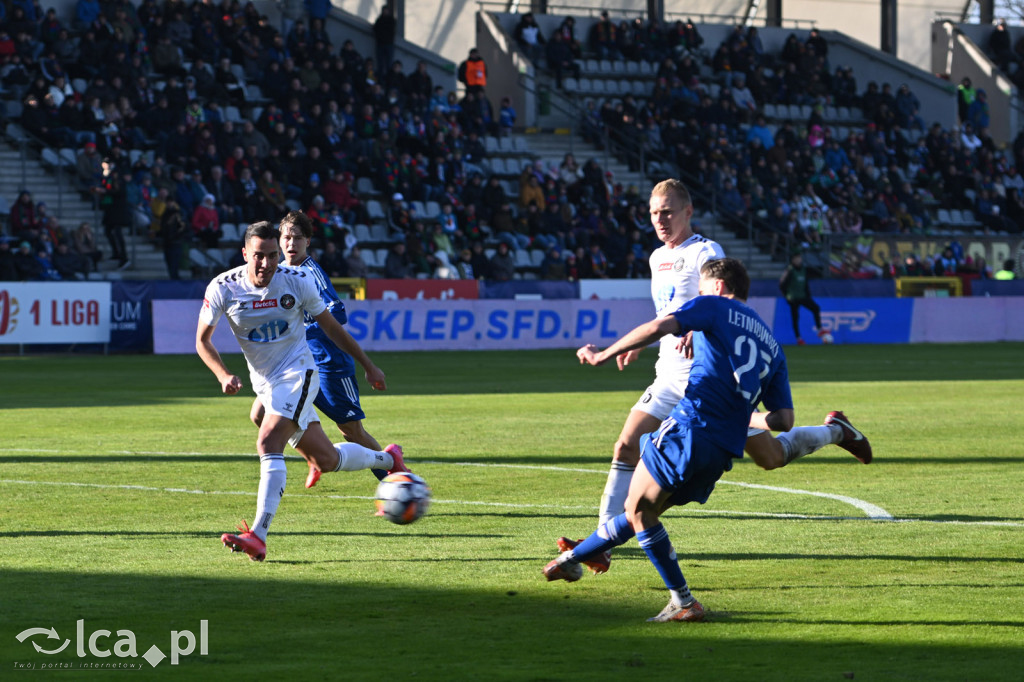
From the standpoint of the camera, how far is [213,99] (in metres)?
35.2

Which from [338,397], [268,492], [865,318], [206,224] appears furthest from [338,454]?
[865,318]

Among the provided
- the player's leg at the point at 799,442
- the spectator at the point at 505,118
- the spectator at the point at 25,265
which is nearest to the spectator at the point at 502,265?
the spectator at the point at 505,118

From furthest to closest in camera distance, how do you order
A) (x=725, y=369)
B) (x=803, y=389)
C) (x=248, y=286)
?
(x=803, y=389), (x=248, y=286), (x=725, y=369)

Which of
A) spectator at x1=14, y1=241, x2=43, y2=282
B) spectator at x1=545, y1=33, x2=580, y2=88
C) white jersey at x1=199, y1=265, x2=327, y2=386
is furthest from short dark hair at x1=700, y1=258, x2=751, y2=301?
spectator at x1=545, y1=33, x2=580, y2=88

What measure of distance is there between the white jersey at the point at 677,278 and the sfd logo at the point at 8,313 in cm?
2270

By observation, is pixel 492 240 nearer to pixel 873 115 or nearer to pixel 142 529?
pixel 873 115

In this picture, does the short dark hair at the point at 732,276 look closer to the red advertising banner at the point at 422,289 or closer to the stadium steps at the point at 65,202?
the red advertising banner at the point at 422,289

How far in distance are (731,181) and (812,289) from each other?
7.17 meters

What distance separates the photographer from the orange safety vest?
137 ft

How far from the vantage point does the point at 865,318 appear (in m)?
36.3

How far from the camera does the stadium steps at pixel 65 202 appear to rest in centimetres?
3244

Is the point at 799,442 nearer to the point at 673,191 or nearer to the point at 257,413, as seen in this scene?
the point at 673,191

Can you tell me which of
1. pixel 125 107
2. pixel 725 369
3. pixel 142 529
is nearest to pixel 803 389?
pixel 142 529

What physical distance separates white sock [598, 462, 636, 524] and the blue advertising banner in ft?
92.1
